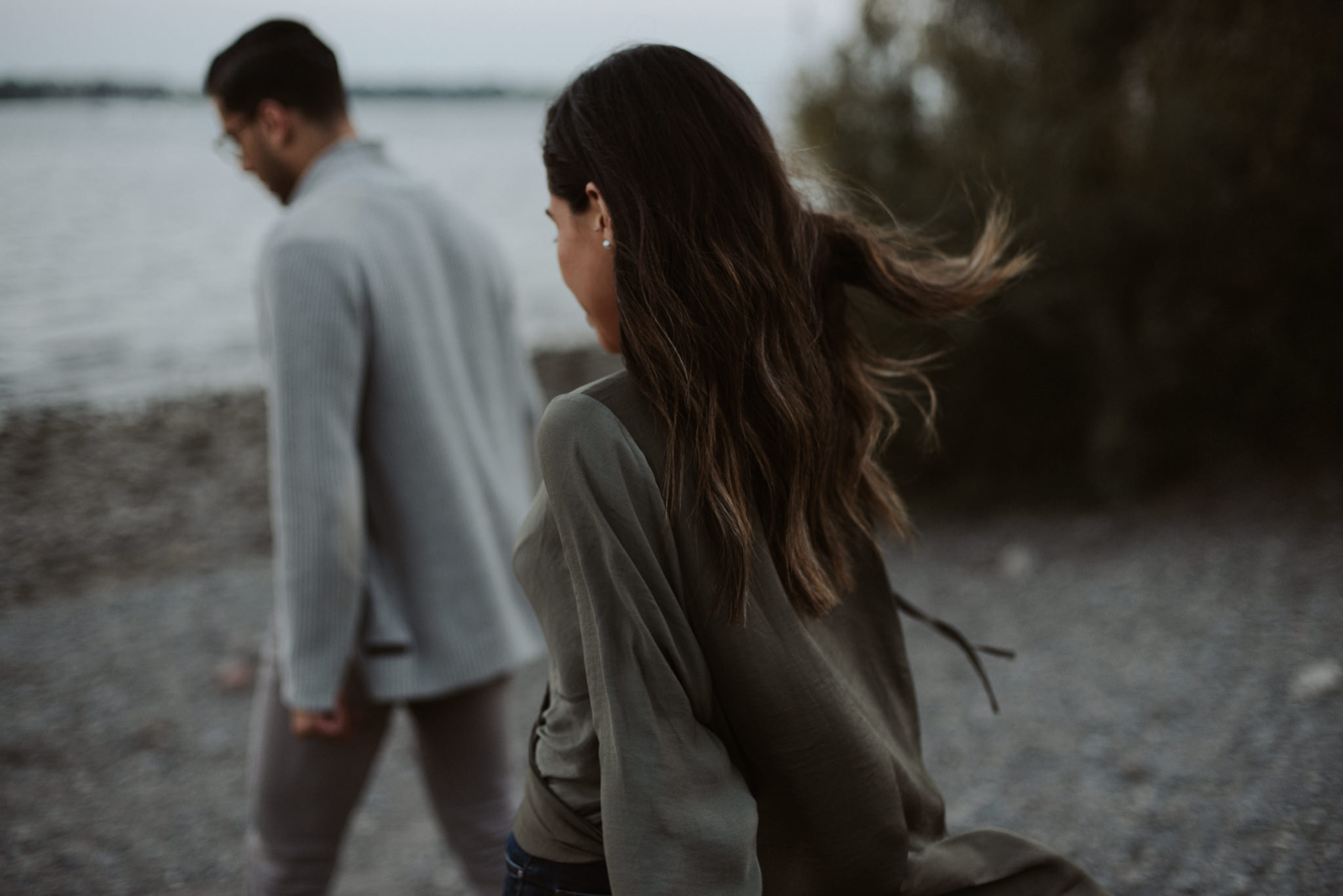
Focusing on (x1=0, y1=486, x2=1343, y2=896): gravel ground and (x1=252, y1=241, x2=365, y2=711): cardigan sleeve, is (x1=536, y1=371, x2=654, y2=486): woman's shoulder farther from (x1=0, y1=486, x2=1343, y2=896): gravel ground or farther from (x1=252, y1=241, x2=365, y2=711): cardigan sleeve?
(x1=0, y1=486, x2=1343, y2=896): gravel ground

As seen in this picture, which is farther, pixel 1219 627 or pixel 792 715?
pixel 1219 627

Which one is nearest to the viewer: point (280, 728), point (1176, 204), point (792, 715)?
point (792, 715)

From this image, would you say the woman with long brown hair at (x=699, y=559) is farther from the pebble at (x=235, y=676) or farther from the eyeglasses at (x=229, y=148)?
the pebble at (x=235, y=676)

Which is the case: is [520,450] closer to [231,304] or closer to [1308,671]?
[1308,671]

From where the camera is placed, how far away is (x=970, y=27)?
7016mm

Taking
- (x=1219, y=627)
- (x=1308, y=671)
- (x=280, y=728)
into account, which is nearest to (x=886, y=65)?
(x=1219, y=627)

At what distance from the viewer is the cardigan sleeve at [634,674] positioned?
100cm

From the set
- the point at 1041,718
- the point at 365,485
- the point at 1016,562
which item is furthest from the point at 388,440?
the point at 1016,562

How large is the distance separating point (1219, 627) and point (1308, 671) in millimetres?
705

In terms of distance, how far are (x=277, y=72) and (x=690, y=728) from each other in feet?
5.52

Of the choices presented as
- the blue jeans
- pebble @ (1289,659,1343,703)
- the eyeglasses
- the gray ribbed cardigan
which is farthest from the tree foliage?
the blue jeans

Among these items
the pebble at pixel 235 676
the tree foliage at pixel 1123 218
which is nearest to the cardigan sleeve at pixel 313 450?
the pebble at pixel 235 676

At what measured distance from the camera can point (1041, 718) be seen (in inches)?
156

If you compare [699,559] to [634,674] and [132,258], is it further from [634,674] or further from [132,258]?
[132,258]
